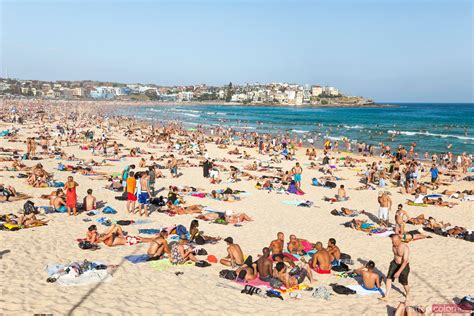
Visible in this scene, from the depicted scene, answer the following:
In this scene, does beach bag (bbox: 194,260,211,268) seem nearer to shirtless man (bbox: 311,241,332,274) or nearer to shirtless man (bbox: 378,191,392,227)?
shirtless man (bbox: 311,241,332,274)

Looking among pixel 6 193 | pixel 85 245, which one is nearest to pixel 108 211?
pixel 85 245

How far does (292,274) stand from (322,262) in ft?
2.99

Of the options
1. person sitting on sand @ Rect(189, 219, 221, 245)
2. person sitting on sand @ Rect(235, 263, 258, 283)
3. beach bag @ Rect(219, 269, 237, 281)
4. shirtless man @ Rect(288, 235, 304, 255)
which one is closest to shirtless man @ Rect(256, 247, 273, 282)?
person sitting on sand @ Rect(235, 263, 258, 283)

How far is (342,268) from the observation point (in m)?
8.59

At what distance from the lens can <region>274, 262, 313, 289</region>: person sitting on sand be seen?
762 cm

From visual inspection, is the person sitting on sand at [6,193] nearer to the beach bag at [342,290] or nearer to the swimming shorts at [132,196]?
the swimming shorts at [132,196]

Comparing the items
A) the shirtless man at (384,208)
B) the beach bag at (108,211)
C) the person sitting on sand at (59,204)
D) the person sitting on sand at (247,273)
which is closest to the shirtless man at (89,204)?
the beach bag at (108,211)

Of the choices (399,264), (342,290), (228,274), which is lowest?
(342,290)

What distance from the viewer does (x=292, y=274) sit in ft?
26.0

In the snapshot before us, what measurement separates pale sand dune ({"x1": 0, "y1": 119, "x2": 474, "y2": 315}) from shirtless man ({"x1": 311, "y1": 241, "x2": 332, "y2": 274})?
1.04 ft

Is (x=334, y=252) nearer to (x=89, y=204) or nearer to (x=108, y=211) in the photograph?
(x=108, y=211)

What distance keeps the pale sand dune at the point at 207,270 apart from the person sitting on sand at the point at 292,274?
0.32 meters

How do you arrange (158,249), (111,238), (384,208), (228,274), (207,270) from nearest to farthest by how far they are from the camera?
(228,274) < (207,270) < (158,249) < (111,238) < (384,208)

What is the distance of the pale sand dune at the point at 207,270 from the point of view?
6.54 metres
